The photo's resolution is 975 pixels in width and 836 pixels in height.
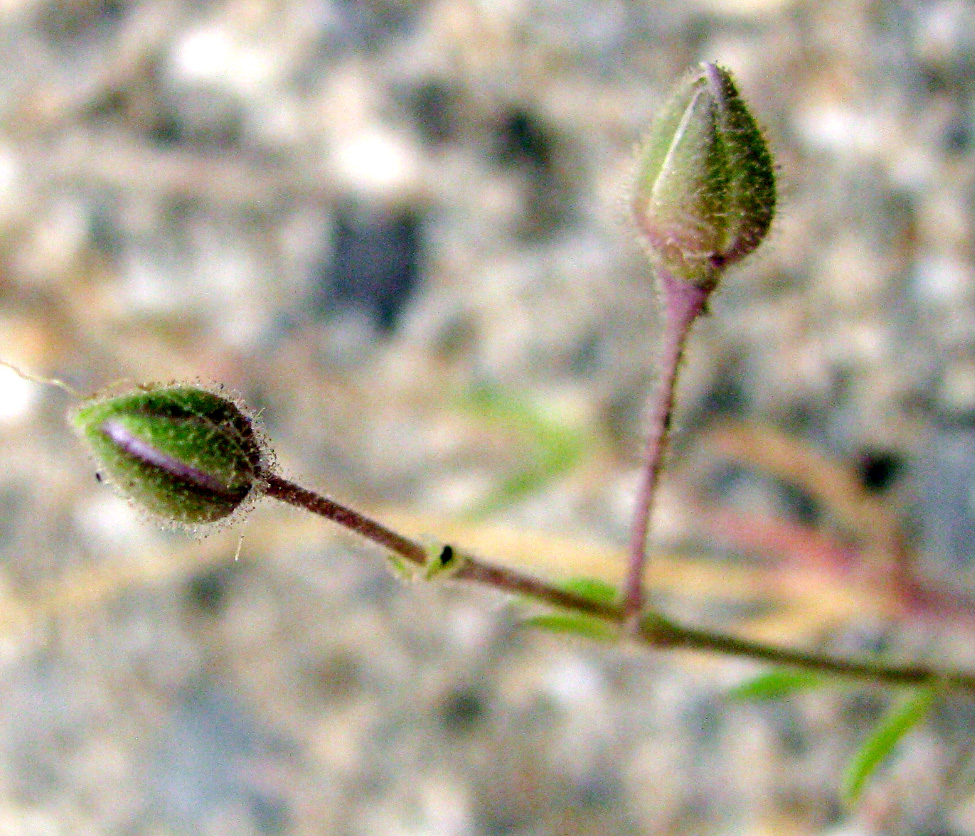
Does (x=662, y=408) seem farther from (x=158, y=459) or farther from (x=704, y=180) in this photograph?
(x=158, y=459)

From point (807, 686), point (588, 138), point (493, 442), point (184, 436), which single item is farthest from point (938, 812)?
point (184, 436)

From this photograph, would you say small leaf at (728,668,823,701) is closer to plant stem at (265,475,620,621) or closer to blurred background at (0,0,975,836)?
plant stem at (265,475,620,621)

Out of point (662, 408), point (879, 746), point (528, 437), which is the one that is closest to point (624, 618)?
point (662, 408)

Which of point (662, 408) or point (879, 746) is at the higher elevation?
point (662, 408)

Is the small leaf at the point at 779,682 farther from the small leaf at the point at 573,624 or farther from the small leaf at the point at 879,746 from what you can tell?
the small leaf at the point at 573,624

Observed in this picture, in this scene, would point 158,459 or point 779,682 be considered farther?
point 779,682

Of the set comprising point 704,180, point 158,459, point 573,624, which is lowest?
point 158,459

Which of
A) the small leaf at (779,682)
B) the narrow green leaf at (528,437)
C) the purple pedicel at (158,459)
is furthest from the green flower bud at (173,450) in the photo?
the narrow green leaf at (528,437)
